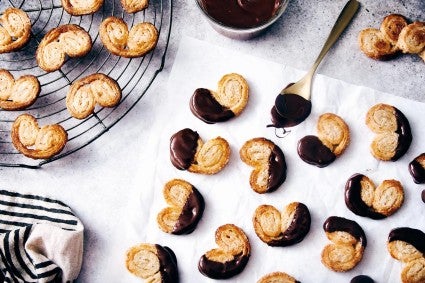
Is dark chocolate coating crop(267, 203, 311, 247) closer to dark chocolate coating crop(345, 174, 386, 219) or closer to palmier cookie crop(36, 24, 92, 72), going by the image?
dark chocolate coating crop(345, 174, 386, 219)

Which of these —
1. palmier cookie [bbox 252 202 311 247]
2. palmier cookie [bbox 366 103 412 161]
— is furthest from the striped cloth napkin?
palmier cookie [bbox 366 103 412 161]

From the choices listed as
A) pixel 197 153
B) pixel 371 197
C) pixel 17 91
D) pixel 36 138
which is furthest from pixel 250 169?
pixel 17 91

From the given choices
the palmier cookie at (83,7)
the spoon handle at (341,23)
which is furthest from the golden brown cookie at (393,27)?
the palmier cookie at (83,7)

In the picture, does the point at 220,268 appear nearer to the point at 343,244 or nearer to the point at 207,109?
the point at 343,244

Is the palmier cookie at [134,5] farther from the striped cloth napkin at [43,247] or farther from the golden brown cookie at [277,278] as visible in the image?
the golden brown cookie at [277,278]

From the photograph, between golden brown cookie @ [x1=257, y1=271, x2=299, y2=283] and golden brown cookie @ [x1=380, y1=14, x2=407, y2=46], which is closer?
golden brown cookie @ [x1=257, y1=271, x2=299, y2=283]

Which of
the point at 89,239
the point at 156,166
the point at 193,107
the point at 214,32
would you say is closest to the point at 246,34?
the point at 214,32

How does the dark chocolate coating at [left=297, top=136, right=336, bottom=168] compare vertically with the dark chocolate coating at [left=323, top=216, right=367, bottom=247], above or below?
above
